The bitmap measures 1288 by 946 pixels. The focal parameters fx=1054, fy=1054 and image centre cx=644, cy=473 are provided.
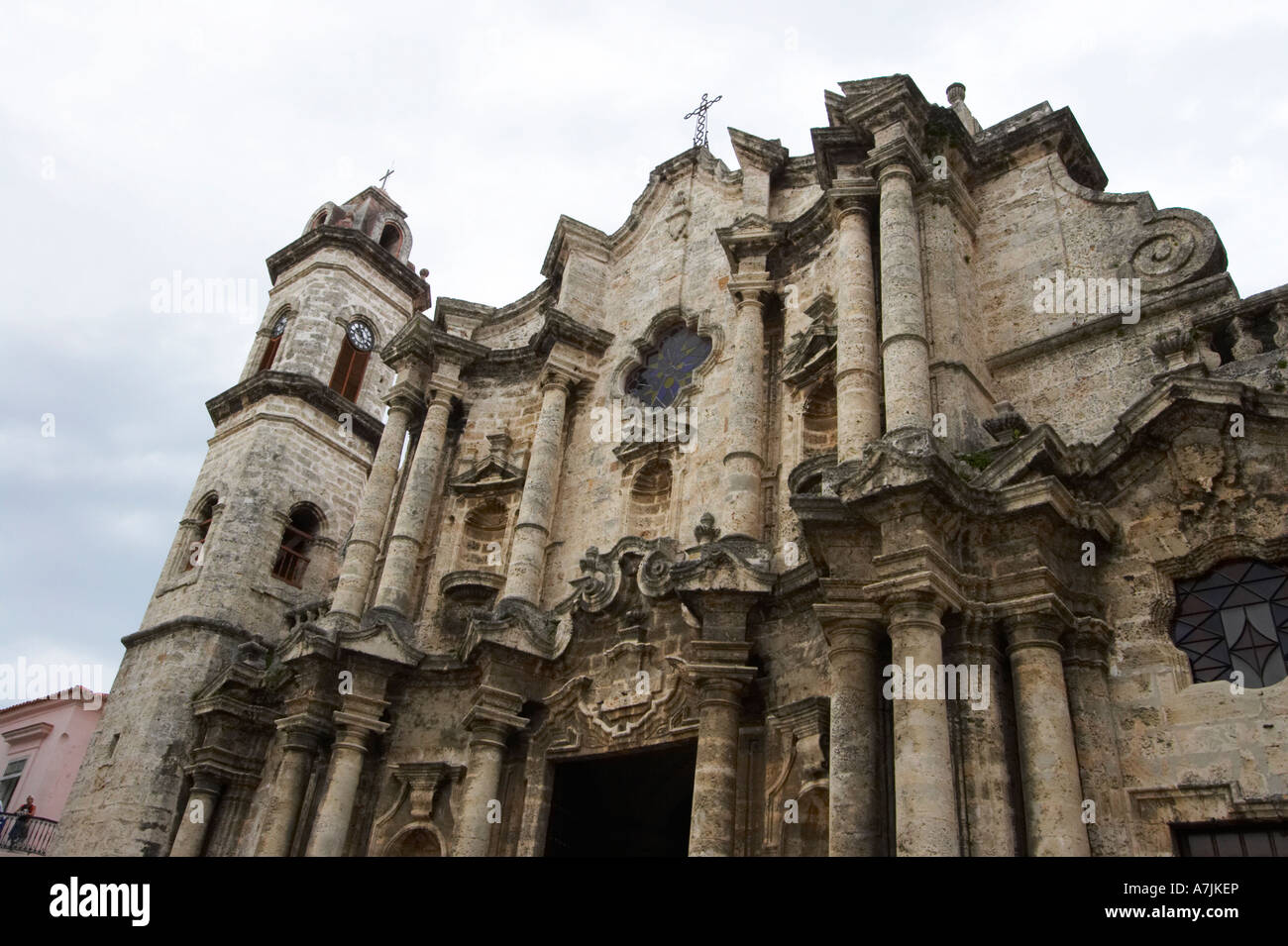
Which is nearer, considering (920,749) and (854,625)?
(920,749)

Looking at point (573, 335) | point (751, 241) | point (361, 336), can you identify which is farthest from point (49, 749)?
point (751, 241)

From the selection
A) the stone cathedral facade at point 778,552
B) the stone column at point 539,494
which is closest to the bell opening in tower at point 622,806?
the stone cathedral facade at point 778,552

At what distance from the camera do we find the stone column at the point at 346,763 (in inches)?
537

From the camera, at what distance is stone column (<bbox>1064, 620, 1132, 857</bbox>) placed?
830cm

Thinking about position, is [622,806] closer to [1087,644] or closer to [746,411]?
[746,411]

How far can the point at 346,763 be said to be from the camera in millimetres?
14078

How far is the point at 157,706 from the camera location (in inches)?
690

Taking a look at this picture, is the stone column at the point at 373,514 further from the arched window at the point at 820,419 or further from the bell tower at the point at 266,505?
the arched window at the point at 820,419

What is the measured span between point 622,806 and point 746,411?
5.75 m

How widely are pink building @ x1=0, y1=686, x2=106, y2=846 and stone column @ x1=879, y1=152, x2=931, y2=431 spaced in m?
20.0

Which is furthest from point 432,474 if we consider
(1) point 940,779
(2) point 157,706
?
(1) point 940,779

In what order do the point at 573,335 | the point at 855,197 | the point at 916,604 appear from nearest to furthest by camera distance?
the point at 916,604
the point at 855,197
the point at 573,335

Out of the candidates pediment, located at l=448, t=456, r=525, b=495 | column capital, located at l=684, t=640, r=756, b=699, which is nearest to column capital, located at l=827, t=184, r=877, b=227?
column capital, located at l=684, t=640, r=756, b=699
